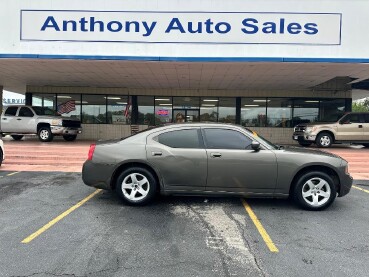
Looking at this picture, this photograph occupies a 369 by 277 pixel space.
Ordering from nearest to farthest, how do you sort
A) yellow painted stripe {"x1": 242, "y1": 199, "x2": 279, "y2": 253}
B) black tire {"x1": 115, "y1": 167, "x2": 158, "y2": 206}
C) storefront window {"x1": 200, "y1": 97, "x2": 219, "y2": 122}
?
1. yellow painted stripe {"x1": 242, "y1": 199, "x2": 279, "y2": 253}
2. black tire {"x1": 115, "y1": 167, "x2": 158, "y2": 206}
3. storefront window {"x1": 200, "y1": 97, "x2": 219, "y2": 122}

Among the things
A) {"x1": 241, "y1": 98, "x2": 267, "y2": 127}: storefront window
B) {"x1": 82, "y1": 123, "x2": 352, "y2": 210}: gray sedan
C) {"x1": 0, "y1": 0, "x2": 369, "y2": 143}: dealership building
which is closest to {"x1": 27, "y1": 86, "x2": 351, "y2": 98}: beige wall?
{"x1": 241, "y1": 98, "x2": 267, "y2": 127}: storefront window

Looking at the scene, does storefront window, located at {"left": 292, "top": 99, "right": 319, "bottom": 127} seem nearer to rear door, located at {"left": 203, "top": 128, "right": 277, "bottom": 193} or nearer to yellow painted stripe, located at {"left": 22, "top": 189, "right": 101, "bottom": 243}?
rear door, located at {"left": 203, "top": 128, "right": 277, "bottom": 193}

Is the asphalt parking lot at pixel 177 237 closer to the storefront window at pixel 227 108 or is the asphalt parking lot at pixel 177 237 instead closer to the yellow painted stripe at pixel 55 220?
the yellow painted stripe at pixel 55 220

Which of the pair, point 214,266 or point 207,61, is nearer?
point 214,266

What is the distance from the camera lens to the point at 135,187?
558cm

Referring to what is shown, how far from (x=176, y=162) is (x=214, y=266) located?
227 cm

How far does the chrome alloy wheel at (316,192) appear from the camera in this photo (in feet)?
17.8

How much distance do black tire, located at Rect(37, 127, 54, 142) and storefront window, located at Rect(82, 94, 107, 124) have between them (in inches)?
170

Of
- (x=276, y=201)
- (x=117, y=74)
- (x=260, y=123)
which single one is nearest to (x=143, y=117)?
(x=117, y=74)

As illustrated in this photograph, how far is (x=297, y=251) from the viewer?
12.8 ft

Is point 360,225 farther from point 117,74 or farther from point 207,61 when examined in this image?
point 117,74

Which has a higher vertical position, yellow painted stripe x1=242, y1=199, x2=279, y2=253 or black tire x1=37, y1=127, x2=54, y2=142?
black tire x1=37, y1=127, x2=54, y2=142

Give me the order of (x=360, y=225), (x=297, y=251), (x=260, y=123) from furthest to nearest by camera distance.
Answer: (x=260, y=123) < (x=360, y=225) < (x=297, y=251)

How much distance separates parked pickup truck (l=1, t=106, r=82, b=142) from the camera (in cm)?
1669
